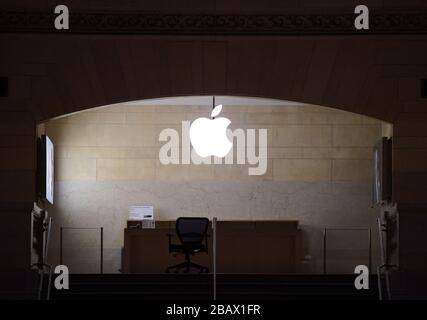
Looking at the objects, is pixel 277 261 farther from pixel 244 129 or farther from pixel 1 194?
pixel 1 194

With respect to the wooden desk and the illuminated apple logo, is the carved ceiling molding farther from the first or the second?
the wooden desk

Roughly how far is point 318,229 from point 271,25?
619cm

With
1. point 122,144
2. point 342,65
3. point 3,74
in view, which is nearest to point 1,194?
point 3,74

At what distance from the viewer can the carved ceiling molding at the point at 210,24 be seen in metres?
12.9

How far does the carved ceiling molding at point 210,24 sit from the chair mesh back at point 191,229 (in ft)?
13.1

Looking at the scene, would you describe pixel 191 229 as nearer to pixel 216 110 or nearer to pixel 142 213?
pixel 142 213

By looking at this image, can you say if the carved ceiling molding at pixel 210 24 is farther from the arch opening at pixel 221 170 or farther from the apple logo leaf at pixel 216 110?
the arch opening at pixel 221 170

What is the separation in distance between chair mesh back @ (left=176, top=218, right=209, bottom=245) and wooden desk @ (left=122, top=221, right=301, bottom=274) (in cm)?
112

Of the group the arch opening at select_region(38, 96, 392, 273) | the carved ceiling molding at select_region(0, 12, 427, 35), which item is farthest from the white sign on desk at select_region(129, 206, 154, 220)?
the carved ceiling molding at select_region(0, 12, 427, 35)

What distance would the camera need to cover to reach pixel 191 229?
1616cm

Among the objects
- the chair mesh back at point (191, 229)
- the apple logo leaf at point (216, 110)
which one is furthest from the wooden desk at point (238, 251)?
the apple logo leaf at point (216, 110)

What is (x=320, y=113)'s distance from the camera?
18.5 metres

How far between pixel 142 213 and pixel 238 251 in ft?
6.16

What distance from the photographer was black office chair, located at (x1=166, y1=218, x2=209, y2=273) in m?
16.0
